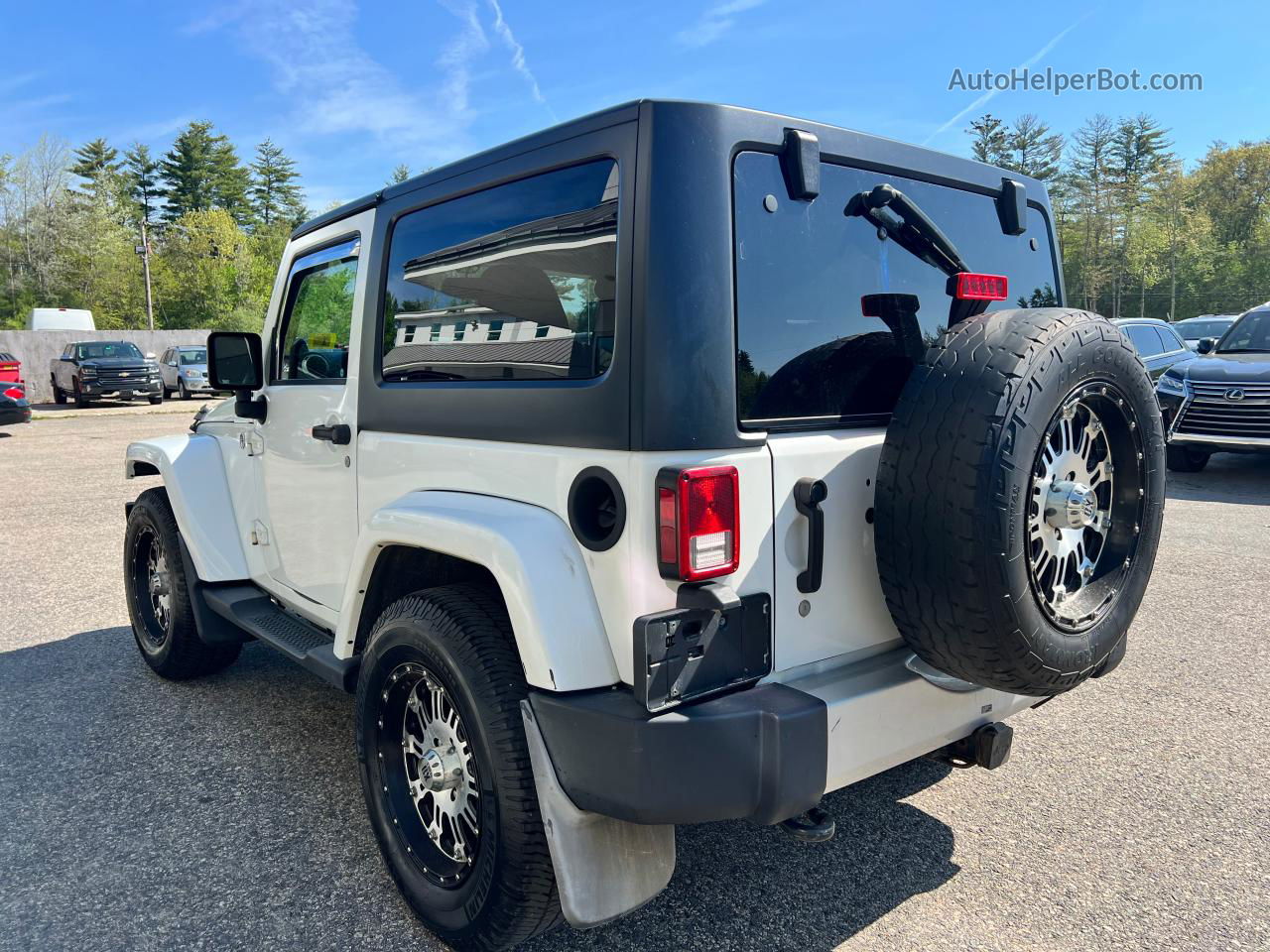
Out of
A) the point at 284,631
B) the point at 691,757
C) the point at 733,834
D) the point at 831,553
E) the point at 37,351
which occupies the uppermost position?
the point at 37,351

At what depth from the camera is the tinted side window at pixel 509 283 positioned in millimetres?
2107

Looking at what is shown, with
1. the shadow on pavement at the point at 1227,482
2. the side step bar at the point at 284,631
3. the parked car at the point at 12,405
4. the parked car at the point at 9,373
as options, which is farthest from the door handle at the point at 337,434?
the parked car at the point at 9,373

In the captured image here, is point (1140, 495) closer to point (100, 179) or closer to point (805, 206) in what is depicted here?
point (805, 206)

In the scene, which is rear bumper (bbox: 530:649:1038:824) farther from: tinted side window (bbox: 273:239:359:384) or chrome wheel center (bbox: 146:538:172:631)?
chrome wheel center (bbox: 146:538:172:631)

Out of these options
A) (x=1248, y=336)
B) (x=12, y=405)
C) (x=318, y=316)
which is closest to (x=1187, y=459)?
(x=1248, y=336)

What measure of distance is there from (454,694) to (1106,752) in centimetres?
263

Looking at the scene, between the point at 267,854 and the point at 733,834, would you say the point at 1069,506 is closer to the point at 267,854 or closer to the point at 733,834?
the point at 733,834

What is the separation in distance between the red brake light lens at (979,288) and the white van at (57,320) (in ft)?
111

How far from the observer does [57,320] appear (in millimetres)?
29844

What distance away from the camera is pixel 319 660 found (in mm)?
2928

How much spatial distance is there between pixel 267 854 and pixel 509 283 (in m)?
1.94

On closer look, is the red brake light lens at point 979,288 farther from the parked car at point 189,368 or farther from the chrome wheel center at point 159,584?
the parked car at point 189,368

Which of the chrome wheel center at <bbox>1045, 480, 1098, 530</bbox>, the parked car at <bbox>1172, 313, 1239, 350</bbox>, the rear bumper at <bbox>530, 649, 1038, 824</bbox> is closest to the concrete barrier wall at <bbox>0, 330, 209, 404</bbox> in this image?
the parked car at <bbox>1172, 313, 1239, 350</bbox>

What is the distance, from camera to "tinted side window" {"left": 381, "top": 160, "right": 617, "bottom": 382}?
6.91 ft
